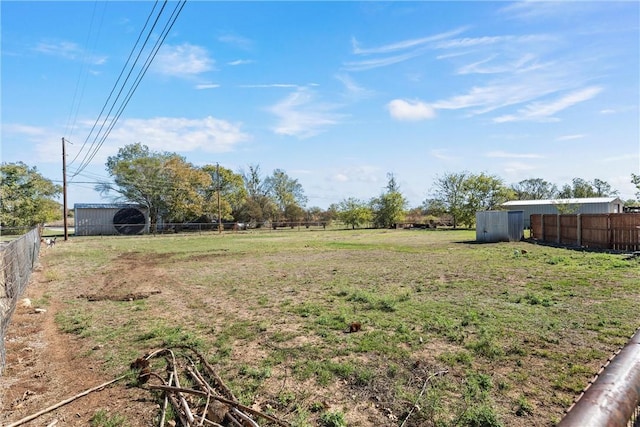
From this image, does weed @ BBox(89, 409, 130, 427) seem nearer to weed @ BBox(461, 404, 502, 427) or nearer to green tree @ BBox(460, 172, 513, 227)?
weed @ BBox(461, 404, 502, 427)

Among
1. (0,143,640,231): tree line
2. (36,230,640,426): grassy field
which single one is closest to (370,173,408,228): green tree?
(0,143,640,231): tree line

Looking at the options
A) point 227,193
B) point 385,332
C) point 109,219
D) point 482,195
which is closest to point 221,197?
Answer: point 227,193

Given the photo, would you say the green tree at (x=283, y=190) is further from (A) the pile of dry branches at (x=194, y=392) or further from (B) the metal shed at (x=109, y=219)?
(A) the pile of dry branches at (x=194, y=392)

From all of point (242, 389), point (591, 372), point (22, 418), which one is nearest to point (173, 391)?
point (242, 389)

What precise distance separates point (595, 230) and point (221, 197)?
40.9 m

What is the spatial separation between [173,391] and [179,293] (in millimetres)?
5575

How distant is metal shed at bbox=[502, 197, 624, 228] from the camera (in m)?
31.7

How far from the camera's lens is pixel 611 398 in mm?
1017

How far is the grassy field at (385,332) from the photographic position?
3.46 metres

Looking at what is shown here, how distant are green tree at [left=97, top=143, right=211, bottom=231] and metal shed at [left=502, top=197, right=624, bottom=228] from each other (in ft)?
120

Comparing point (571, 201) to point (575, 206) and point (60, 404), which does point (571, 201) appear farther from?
point (60, 404)

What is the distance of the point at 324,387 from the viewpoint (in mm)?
3781

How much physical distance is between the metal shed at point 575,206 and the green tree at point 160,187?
120ft

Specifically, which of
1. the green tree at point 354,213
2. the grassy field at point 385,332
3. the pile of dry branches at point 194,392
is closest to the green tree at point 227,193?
the green tree at point 354,213
